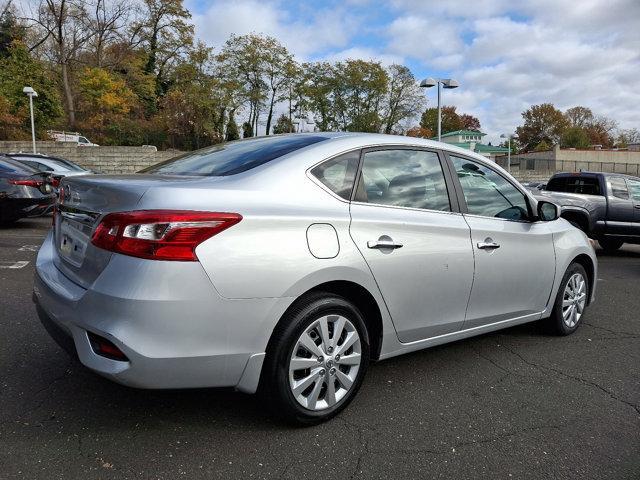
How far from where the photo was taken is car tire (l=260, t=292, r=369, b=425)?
104 inches

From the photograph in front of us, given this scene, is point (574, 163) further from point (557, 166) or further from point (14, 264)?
point (14, 264)

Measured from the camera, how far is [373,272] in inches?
115

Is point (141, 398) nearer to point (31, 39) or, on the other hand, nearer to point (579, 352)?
point (579, 352)

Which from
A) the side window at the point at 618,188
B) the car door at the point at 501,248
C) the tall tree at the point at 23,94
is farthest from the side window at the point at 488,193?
the tall tree at the point at 23,94

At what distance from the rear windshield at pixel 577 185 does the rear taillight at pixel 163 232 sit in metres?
→ 9.15

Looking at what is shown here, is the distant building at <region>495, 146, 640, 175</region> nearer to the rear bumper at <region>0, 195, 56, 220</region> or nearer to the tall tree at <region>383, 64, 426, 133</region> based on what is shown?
the tall tree at <region>383, 64, 426, 133</region>

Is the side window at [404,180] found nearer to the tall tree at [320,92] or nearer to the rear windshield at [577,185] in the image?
the rear windshield at [577,185]

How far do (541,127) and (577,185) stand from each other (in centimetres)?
9432

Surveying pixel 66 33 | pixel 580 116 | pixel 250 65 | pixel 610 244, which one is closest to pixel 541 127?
pixel 580 116

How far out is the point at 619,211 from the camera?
9.60 metres

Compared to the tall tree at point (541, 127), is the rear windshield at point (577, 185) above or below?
below

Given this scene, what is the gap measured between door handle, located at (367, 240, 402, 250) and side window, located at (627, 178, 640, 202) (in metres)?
8.69

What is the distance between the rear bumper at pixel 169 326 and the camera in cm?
233

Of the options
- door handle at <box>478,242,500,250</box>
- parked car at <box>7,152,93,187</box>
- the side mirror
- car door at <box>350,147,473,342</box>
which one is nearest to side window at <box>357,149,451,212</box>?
car door at <box>350,147,473,342</box>
